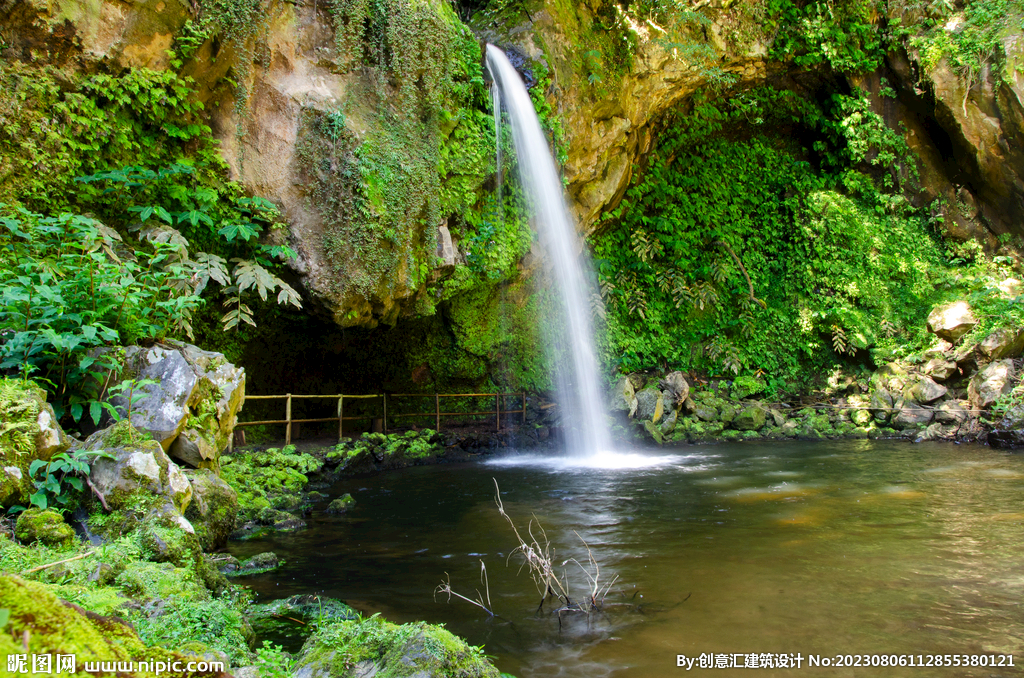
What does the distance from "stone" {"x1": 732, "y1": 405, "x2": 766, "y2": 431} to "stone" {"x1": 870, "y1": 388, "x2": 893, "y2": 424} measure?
228 centimetres

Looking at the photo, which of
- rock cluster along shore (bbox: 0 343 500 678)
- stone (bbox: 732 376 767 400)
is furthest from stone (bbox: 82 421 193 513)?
stone (bbox: 732 376 767 400)

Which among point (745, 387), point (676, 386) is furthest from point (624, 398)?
point (745, 387)

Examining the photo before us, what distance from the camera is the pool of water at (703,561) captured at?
326 centimetres

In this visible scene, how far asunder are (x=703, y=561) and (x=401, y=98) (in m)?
7.53

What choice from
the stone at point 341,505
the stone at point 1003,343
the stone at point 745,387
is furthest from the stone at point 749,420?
the stone at point 341,505

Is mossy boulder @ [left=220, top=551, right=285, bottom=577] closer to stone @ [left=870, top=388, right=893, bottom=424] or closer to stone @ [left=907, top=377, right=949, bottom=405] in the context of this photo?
stone @ [left=870, top=388, right=893, bottom=424]

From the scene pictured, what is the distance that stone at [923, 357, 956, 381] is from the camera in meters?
11.9

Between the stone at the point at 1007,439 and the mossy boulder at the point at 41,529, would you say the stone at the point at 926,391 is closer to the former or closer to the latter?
the stone at the point at 1007,439

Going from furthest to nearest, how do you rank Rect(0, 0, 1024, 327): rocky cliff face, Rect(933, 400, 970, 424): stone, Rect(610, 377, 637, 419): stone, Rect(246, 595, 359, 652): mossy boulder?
Rect(610, 377, 637, 419): stone
Rect(933, 400, 970, 424): stone
Rect(0, 0, 1024, 327): rocky cliff face
Rect(246, 595, 359, 652): mossy boulder

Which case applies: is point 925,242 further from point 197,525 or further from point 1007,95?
point 197,525

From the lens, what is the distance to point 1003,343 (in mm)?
11195

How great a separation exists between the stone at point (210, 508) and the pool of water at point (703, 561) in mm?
286

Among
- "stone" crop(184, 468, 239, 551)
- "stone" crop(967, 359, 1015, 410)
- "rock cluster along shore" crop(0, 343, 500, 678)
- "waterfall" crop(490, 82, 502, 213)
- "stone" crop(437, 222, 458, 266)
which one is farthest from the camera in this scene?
"stone" crop(967, 359, 1015, 410)

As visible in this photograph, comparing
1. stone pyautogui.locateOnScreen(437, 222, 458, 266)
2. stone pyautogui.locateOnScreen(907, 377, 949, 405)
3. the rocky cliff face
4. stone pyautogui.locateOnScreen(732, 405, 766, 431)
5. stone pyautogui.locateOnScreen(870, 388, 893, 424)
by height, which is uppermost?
the rocky cliff face
